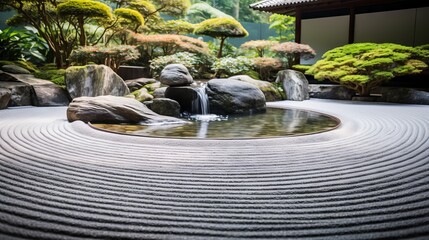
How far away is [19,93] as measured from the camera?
8.53 metres

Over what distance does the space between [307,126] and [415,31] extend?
7388mm

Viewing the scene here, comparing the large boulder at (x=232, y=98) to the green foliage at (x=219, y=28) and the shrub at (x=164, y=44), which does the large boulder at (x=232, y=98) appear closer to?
the shrub at (x=164, y=44)

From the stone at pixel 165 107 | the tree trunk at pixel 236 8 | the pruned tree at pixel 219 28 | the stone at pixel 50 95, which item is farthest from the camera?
the tree trunk at pixel 236 8

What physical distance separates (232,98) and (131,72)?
4.88 meters

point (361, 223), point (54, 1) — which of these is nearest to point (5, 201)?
point (361, 223)

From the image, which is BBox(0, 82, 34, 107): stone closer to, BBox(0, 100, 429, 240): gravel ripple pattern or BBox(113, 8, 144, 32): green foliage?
BBox(113, 8, 144, 32): green foliage

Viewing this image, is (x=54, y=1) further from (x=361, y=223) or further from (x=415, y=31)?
(x=415, y=31)

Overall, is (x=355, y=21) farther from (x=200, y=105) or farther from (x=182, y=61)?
(x=200, y=105)

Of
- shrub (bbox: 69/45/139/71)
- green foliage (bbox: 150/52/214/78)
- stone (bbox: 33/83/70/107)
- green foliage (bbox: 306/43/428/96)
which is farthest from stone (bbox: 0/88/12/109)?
green foliage (bbox: 306/43/428/96)

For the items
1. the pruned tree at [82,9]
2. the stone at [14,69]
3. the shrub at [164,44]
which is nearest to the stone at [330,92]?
the shrub at [164,44]

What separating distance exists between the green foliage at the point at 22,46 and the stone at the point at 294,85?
7.92 m

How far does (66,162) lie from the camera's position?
349 cm

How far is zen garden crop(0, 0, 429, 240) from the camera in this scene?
7.36ft

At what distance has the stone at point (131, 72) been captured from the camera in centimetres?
1165
